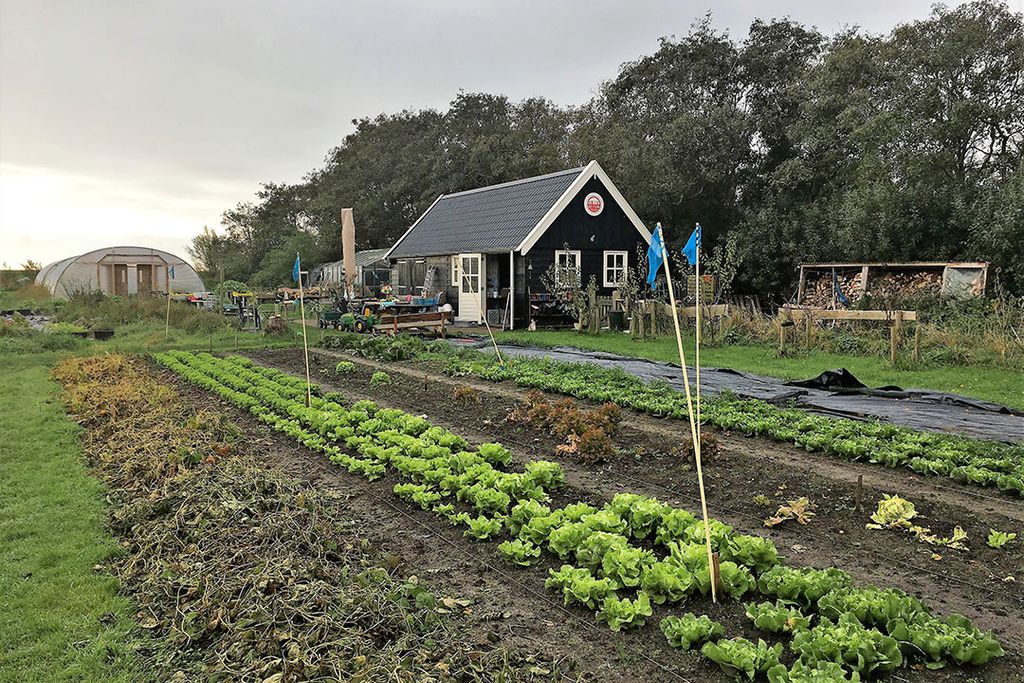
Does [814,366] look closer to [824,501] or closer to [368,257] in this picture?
[824,501]

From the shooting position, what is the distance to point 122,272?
118 ft

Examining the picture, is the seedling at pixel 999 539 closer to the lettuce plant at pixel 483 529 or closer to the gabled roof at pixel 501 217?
the lettuce plant at pixel 483 529

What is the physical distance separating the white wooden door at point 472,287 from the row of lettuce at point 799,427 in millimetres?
10048

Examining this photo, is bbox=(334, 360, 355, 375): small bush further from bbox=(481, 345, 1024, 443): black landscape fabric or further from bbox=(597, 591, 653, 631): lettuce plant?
bbox=(597, 591, 653, 631): lettuce plant

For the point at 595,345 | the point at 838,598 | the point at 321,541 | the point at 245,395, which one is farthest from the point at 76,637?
the point at 595,345

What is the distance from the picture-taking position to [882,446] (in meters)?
6.82

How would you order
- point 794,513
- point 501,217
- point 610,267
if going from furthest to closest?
point 501,217
point 610,267
point 794,513

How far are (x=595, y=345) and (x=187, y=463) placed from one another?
10990mm

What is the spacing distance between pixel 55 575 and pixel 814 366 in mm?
11897

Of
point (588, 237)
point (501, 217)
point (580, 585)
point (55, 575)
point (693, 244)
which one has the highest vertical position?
point (501, 217)

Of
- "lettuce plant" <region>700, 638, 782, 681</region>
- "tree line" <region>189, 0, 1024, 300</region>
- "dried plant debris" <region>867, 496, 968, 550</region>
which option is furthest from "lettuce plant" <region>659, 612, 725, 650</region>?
"tree line" <region>189, 0, 1024, 300</region>

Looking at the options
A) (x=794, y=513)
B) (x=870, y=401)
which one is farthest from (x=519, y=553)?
(x=870, y=401)

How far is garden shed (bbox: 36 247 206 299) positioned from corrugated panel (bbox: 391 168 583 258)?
15.4m

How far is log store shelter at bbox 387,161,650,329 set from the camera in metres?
21.3
